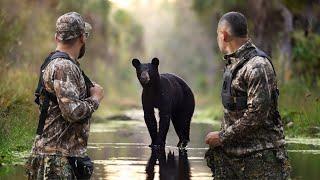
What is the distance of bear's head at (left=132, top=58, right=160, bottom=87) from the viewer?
1836 cm

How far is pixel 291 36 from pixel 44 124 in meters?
29.9

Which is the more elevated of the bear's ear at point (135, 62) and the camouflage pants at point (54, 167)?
the bear's ear at point (135, 62)

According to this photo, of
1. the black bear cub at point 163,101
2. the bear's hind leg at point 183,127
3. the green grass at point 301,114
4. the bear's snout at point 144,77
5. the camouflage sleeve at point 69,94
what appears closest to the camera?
the camouflage sleeve at point 69,94

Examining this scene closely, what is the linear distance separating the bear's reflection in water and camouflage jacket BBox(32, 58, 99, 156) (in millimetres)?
3952

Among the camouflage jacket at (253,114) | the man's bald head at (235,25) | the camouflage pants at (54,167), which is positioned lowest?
the camouflage pants at (54,167)

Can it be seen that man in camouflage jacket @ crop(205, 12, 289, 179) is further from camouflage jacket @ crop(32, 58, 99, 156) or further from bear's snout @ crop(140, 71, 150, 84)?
bear's snout @ crop(140, 71, 150, 84)

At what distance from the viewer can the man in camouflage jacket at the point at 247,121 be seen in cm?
833

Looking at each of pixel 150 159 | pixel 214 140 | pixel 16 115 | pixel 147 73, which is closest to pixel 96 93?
pixel 214 140

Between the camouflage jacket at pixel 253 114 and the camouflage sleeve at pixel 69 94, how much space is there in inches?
52.1

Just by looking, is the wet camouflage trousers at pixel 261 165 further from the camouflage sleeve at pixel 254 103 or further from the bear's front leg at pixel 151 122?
the bear's front leg at pixel 151 122

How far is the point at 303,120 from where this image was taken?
2195 centimetres

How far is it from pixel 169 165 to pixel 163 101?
4.26 meters

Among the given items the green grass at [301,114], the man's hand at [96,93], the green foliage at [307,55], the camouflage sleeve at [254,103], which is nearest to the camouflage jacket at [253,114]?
the camouflage sleeve at [254,103]

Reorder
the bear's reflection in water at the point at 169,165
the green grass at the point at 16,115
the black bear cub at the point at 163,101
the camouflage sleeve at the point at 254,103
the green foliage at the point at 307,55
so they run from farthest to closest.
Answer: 1. the green foliage at the point at 307,55
2. the black bear cub at the point at 163,101
3. the green grass at the point at 16,115
4. the bear's reflection in water at the point at 169,165
5. the camouflage sleeve at the point at 254,103
